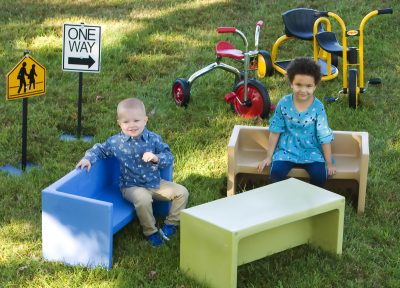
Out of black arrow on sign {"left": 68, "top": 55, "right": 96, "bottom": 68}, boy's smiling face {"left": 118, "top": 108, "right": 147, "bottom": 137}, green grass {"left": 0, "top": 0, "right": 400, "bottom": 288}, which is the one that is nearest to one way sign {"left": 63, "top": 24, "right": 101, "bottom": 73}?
black arrow on sign {"left": 68, "top": 55, "right": 96, "bottom": 68}

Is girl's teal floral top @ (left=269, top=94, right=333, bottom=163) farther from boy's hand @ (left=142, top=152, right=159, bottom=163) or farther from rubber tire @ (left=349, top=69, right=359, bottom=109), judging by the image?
rubber tire @ (left=349, top=69, right=359, bottom=109)

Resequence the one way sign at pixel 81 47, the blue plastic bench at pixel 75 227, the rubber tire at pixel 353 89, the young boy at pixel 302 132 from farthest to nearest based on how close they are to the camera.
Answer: the rubber tire at pixel 353 89, the one way sign at pixel 81 47, the young boy at pixel 302 132, the blue plastic bench at pixel 75 227

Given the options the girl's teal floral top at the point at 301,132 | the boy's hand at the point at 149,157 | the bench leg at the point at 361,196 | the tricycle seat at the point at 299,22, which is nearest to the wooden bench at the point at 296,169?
the bench leg at the point at 361,196

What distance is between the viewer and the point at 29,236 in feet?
16.6

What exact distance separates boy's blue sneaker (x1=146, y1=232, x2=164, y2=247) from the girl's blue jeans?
104 centimetres

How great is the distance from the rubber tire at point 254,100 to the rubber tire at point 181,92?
46 centimetres

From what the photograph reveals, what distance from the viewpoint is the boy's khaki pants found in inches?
199

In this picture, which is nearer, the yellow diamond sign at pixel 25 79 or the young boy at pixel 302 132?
the young boy at pixel 302 132

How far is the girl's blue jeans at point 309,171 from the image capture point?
560 cm

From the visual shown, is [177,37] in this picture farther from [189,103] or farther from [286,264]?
[286,264]

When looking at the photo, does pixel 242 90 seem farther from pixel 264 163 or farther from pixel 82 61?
pixel 264 163

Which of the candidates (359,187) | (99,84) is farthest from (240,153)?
(99,84)

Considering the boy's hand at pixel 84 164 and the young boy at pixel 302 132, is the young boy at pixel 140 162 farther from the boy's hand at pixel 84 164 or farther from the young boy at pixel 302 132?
the young boy at pixel 302 132

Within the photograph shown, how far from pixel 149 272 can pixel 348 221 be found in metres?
1.54
